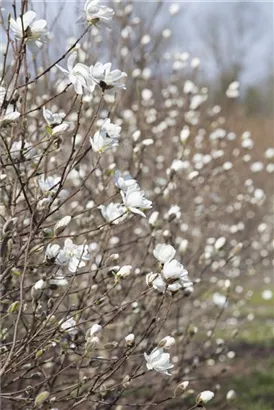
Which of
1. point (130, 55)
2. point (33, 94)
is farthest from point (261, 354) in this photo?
point (33, 94)

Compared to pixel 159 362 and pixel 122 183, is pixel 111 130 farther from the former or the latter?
pixel 159 362

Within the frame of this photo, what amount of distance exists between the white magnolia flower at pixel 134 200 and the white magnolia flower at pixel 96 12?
536 mm

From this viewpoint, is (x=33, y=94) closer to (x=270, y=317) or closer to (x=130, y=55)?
(x=130, y=55)

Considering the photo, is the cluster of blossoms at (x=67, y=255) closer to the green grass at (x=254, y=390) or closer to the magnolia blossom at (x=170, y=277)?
the magnolia blossom at (x=170, y=277)

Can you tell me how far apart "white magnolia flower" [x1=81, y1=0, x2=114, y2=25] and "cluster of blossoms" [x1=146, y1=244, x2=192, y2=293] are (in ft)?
2.43

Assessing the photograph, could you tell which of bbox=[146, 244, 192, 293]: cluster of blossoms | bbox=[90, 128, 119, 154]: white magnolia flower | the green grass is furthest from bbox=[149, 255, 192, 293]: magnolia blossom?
the green grass

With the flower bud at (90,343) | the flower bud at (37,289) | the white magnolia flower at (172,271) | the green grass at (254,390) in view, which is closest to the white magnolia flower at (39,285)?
the flower bud at (37,289)

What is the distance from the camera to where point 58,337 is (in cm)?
224

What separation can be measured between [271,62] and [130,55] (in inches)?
1057

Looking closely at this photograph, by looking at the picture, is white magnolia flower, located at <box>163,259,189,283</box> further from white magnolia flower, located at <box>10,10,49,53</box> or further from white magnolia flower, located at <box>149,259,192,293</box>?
white magnolia flower, located at <box>10,10,49,53</box>

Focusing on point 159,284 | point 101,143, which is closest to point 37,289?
point 159,284

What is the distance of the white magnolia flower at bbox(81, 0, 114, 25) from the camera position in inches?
78.8

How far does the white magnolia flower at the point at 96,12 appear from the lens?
2.00 meters

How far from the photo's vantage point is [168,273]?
199cm
